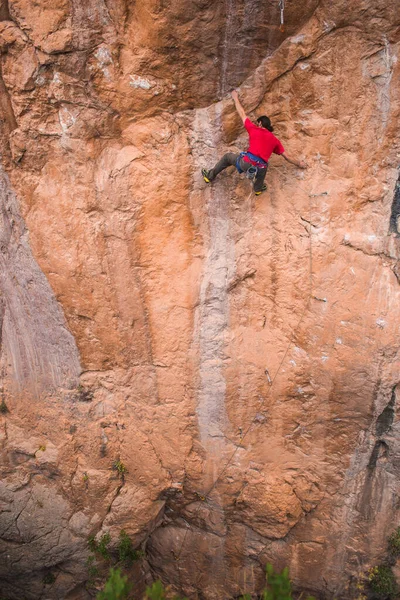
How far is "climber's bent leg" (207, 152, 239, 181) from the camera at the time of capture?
5195mm

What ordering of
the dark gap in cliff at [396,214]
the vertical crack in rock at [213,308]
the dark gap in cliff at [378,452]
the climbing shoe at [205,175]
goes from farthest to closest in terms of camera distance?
the dark gap in cliff at [378,452]
the vertical crack in rock at [213,308]
the climbing shoe at [205,175]
the dark gap in cliff at [396,214]

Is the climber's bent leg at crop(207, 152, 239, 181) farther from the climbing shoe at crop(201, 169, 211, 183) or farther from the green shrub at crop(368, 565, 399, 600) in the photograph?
the green shrub at crop(368, 565, 399, 600)

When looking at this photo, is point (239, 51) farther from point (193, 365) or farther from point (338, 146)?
point (193, 365)

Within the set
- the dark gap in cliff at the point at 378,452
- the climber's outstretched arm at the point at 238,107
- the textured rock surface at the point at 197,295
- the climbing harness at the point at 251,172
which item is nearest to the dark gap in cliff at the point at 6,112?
the textured rock surface at the point at 197,295

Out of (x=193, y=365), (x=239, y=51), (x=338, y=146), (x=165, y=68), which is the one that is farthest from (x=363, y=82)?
(x=193, y=365)

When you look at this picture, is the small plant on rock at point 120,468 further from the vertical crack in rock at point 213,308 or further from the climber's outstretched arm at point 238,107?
the climber's outstretched arm at point 238,107

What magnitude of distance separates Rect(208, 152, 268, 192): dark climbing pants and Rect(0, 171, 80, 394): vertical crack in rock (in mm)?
2482

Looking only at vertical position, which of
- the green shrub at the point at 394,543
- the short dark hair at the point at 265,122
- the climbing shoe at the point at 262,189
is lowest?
the green shrub at the point at 394,543

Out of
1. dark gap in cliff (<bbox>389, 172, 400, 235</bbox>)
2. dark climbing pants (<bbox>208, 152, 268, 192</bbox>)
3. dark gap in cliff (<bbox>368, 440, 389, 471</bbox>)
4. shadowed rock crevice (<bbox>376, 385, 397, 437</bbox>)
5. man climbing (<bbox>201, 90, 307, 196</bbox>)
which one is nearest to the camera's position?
man climbing (<bbox>201, 90, 307, 196</bbox>)

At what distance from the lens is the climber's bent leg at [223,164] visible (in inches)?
205

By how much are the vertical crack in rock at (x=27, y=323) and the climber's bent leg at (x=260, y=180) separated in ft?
9.52

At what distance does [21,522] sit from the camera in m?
6.82

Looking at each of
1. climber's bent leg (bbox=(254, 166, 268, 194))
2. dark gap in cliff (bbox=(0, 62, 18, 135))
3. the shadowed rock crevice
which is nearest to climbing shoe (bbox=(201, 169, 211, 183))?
climber's bent leg (bbox=(254, 166, 268, 194))

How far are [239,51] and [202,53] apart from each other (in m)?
0.39
